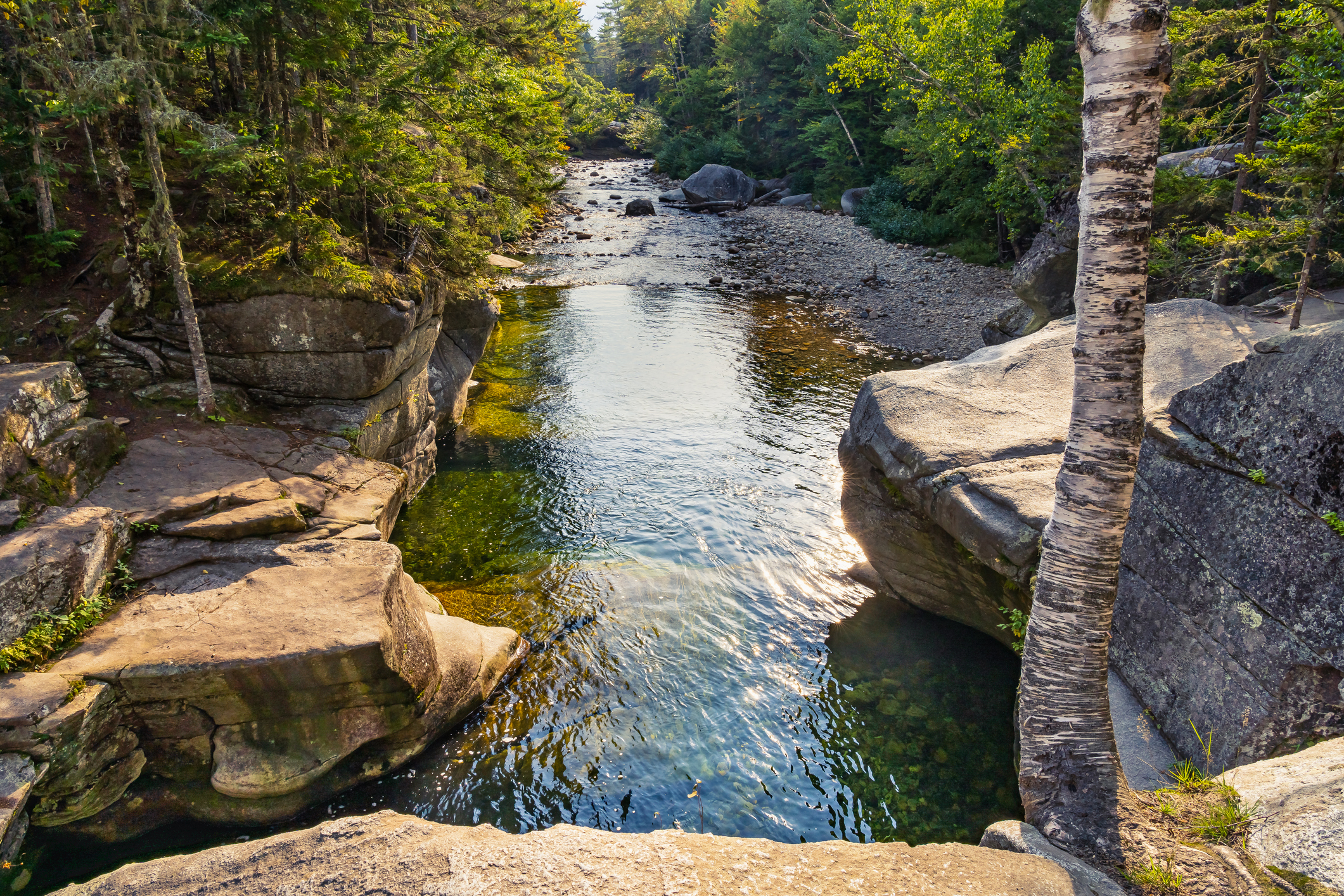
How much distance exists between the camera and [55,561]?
6.65 meters

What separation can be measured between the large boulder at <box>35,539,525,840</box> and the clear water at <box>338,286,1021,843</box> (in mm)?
617

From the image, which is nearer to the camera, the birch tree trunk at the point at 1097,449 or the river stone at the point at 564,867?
the river stone at the point at 564,867

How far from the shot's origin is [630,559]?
11156mm

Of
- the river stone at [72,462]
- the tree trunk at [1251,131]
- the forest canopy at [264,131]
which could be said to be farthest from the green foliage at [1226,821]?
the forest canopy at [264,131]

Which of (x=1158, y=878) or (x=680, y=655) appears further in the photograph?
(x=680, y=655)

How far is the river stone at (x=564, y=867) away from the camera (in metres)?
4.27

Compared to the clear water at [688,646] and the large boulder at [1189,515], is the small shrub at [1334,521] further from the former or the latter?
the clear water at [688,646]

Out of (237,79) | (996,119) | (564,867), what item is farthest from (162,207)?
(996,119)

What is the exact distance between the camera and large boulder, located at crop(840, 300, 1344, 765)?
5551 mm

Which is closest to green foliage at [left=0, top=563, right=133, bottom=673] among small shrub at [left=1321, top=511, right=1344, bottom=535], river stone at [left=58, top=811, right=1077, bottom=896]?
river stone at [left=58, top=811, right=1077, bottom=896]

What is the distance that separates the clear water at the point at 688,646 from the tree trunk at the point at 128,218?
5251 millimetres

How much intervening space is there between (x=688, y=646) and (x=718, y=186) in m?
42.8

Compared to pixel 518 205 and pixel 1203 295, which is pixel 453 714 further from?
pixel 1203 295

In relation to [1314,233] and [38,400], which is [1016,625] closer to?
[1314,233]
